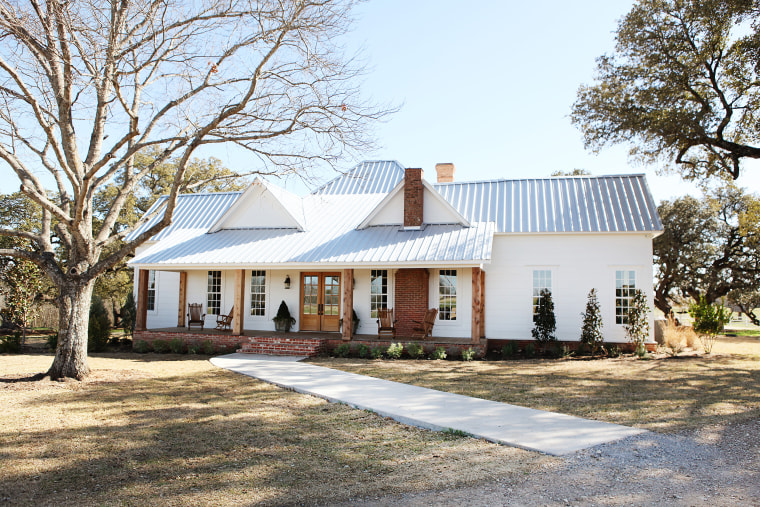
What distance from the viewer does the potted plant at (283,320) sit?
55.0 feet

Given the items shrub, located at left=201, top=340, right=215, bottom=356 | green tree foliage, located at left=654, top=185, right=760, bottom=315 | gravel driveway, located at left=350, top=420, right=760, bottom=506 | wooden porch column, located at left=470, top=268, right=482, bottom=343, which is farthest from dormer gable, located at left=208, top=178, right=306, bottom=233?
green tree foliage, located at left=654, top=185, right=760, bottom=315

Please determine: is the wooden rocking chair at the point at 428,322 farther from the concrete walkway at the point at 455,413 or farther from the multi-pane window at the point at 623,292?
the multi-pane window at the point at 623,292

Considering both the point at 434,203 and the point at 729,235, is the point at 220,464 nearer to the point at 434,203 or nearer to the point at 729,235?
the point at 434,203

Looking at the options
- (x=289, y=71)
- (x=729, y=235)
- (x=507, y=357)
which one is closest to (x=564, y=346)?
(x=507, y=357)

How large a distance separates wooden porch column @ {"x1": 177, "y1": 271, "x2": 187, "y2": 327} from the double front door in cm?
457

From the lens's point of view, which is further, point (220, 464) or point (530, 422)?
point (530, 422)

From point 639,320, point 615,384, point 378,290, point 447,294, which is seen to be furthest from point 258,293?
point 639,320

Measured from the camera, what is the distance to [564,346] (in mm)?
15422

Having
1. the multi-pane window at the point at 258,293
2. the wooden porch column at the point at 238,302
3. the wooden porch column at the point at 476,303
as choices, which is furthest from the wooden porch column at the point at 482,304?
the wooden porch column at the point at 238,302

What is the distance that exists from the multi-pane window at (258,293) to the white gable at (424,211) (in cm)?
377

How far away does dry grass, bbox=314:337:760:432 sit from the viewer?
7676 mm

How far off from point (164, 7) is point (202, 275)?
10.5m

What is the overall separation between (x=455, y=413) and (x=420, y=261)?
7039 millimetres

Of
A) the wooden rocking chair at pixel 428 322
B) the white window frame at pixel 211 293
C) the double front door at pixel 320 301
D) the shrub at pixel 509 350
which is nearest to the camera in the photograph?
the shrub at pixel 509 350
